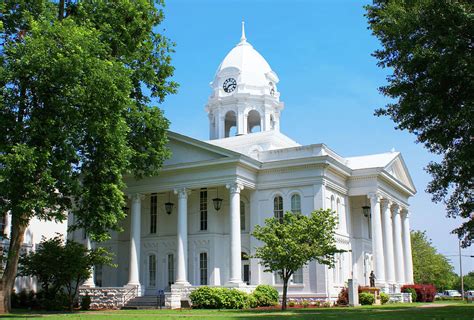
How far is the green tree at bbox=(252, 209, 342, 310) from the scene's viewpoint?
2789cm

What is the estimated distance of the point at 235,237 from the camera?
33.8 metres

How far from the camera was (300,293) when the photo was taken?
1344 inches

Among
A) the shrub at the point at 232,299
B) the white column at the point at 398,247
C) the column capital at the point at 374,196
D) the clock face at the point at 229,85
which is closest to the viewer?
the shrub at the point at 232,299

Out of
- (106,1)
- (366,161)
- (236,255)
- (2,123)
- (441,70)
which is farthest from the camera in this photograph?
(366,161)

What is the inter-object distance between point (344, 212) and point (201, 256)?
9922mm

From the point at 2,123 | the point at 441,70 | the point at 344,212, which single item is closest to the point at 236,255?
the point at 344,212

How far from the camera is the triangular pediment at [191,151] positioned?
35013 mm

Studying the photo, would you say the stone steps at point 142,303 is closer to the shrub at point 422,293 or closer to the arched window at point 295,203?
the arched window at point 295,203

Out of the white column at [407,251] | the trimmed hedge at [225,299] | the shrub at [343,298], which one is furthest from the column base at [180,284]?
the white column at [407,251]

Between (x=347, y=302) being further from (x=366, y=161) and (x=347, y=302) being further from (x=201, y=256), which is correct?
(x=366, y=161)

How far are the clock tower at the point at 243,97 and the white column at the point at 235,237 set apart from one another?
32.8 feet

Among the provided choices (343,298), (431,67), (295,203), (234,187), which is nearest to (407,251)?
(343,298)

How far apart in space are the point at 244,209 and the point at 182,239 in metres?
4.91

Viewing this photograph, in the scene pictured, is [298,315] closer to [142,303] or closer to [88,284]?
[142,303]
